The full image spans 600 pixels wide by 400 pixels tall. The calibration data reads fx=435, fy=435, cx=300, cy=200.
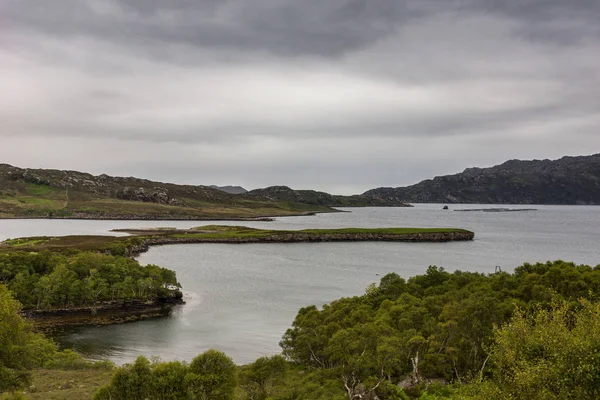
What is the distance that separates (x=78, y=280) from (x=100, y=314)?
6.61m

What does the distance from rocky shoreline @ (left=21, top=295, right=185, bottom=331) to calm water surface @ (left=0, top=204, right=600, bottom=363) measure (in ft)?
10.0

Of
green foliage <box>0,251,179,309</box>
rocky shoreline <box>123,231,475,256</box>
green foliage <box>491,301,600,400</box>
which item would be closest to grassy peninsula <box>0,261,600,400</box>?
green foliage <box>491,301,600,400</box>

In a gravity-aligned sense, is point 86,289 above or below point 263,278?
above

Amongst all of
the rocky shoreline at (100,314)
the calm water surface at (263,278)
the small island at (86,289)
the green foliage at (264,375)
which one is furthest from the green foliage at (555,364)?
the small island at (86,289)

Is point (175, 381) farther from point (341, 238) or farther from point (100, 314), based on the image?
point (341, 238)

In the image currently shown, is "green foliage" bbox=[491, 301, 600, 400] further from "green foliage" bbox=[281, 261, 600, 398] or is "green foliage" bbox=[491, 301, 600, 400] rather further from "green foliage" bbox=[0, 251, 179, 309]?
"green foliage" bbox=[0, 251, 179, 309]

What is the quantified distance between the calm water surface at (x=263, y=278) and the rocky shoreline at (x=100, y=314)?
306 centimetres

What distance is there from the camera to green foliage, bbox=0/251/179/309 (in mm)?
67938

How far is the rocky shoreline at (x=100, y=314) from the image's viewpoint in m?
64.4

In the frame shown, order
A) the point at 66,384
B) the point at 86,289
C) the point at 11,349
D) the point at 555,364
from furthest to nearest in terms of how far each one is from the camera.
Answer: the point at 86,289
the point at 66,384
the point at 11,349
the point at 555,364

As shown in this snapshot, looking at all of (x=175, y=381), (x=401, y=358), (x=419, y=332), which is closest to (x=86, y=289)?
(x=175, y=381)

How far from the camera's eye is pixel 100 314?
68.9 meters

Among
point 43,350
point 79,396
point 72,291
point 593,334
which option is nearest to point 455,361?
point 593,334

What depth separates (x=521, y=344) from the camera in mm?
22328
